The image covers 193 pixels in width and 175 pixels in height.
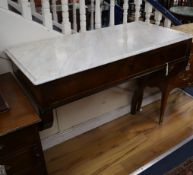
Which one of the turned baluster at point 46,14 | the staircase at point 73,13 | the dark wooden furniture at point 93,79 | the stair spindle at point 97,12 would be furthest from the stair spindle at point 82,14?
the dark wooden furniture at point 93,79

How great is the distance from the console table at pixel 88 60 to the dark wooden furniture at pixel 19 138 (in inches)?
2.7

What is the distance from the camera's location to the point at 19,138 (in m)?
1.03

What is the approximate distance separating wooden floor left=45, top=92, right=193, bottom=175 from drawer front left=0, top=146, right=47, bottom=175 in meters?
0.49

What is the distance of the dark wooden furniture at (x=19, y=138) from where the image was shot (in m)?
0.98

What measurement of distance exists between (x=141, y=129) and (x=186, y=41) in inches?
35.3

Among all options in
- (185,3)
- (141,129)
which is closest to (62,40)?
(141,129)

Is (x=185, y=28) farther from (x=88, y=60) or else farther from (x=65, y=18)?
(x=88, y=60)

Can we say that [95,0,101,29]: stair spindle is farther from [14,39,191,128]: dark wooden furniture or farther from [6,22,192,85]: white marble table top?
[14,39,191,128]: dark wooden furniture

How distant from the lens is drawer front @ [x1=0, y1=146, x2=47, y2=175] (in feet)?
3.52

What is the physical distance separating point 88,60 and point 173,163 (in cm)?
109

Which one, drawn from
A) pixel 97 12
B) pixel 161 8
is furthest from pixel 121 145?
pixel 161 8

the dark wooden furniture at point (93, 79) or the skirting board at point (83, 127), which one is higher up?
the dark wooden furniture at point (93, 79)

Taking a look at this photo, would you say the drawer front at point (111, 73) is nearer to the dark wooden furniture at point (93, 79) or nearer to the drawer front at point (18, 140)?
the dark wooden furniture at point (93, 79)

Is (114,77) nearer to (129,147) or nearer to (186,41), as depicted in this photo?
(186,41)
